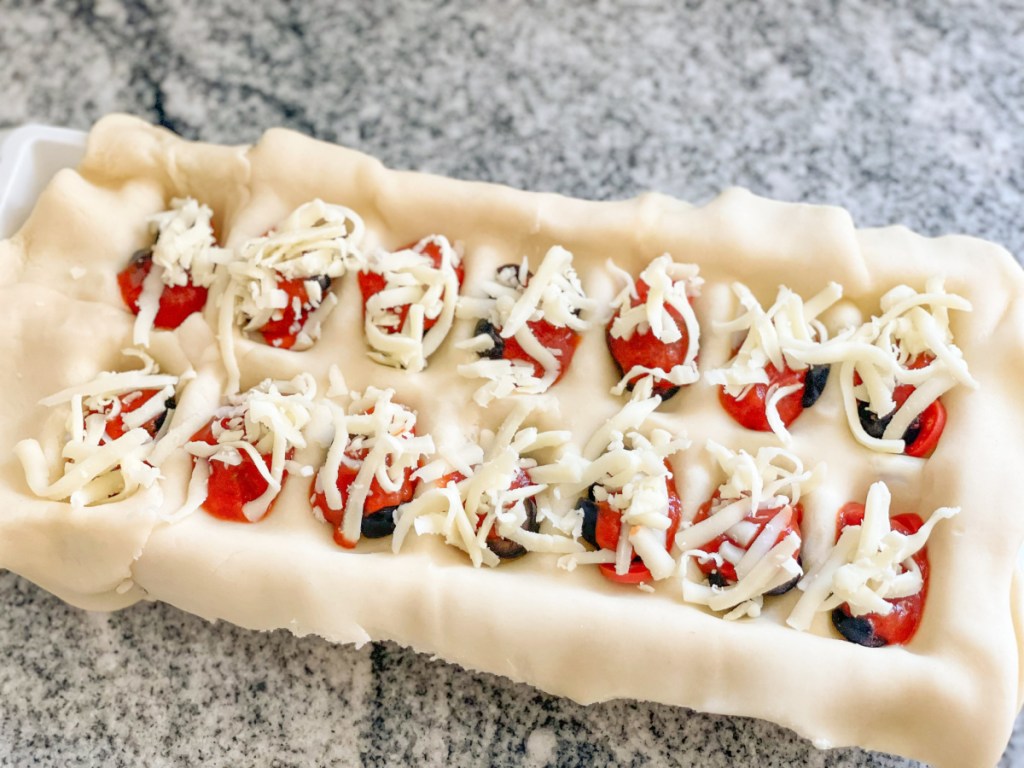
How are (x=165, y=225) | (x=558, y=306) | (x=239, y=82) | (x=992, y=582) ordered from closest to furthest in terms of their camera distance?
(x=992, y=582)
(x=558, y=306)
(x=165, y=225)
(x=239, y=82)

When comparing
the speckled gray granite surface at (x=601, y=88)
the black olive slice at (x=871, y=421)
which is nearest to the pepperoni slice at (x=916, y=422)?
the black olive slice at (x=871, y=421)

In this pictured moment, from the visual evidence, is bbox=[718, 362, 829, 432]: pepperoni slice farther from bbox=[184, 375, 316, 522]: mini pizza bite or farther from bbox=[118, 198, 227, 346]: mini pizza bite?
bbox=[118, 198, 227, 346]: mini pizza bite

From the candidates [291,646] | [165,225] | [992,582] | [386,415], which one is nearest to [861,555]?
[992,582]

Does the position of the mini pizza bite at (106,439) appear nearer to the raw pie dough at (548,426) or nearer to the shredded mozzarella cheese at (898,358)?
the raw pie dough at (548,426)

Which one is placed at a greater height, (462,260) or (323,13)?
(323,13)

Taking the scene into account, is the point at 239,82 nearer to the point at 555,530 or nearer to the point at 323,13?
the point at 323,13

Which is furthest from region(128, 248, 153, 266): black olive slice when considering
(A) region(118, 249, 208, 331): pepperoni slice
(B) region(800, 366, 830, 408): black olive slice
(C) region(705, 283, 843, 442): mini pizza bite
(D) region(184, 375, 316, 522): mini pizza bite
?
(B) region(800, 366, 830, 408): black olive slice

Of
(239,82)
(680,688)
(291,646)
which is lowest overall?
(291,646)

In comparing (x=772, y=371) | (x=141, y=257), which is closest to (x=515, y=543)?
(x=772, y=371)
